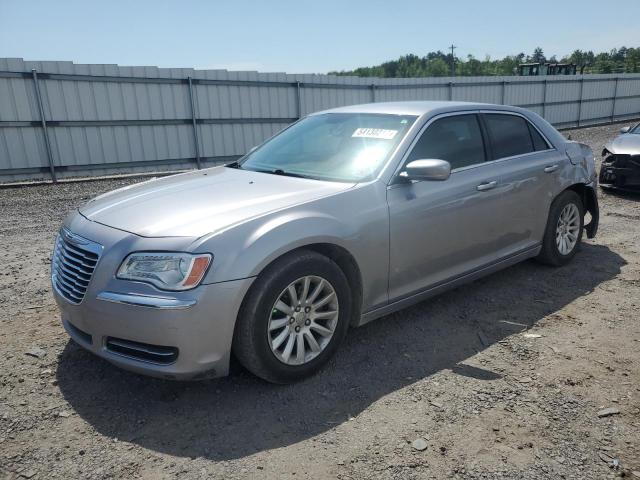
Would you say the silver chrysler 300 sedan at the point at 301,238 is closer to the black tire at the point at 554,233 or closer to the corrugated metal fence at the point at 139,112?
the black tire at the point at 554,233

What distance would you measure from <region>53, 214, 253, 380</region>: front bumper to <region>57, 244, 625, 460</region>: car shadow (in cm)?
29

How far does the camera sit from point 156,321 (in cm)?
272

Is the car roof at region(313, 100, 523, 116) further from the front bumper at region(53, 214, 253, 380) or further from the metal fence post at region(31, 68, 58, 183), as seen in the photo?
the metal fence post at region(31, 68, 58, 183)

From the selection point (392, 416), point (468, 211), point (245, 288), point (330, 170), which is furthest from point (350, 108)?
point (392, 416)

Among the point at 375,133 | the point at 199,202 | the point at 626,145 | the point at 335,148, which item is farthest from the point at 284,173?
the point at 626,145

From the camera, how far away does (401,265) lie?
3646mm

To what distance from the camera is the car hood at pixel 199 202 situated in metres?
2.97

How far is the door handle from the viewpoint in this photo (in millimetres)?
4176

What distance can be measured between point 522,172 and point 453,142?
0.87 metres

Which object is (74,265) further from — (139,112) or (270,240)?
(139,112)

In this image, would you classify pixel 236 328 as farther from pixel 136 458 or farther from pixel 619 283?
pixel 619 283

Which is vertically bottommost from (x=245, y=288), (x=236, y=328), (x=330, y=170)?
(x=236, y=328)

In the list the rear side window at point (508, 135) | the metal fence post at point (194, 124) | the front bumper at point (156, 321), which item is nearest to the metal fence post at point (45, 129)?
the metal fence post at point (194, 124)

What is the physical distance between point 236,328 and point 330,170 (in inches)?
57.1
